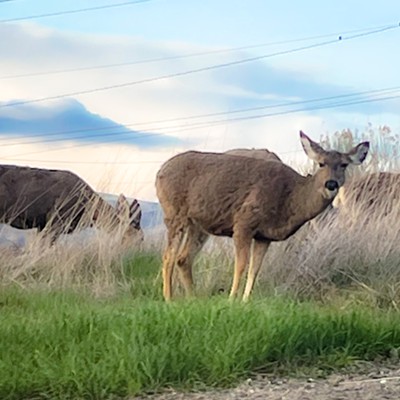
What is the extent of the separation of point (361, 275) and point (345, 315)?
3.73m

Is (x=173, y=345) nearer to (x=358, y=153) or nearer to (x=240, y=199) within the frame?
(x=240, y=199)

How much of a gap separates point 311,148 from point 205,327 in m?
4.34

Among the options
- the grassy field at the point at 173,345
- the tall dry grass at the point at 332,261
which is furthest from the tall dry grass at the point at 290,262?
the grassy field at the point at 173,345

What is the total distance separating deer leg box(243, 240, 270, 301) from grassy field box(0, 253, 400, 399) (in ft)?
6.41

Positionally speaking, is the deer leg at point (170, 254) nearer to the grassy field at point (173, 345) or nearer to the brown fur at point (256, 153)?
the brown fur at point (256, 153)

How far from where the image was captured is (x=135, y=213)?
1644cm

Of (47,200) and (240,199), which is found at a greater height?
(240,199)

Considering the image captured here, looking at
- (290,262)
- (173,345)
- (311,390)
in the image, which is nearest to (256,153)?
(290,262)

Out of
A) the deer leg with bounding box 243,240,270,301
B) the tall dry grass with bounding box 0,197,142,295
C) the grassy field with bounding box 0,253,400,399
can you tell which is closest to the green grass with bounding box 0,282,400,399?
the grassy field with bounding box 0,253,400,399

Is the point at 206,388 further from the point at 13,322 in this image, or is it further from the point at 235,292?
the point at 235,292

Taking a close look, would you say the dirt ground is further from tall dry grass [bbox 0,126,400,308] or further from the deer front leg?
the deer front leg

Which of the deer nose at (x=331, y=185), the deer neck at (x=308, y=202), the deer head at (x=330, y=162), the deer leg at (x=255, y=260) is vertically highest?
the deer head at (x=330, y=162)

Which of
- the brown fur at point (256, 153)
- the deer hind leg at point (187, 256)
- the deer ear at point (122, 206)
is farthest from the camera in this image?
the deer ear at point (122, 206)

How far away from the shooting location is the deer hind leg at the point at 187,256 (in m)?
12.0
